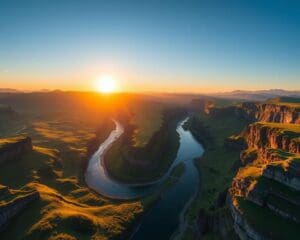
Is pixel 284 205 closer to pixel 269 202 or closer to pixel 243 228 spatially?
pixel 269 202

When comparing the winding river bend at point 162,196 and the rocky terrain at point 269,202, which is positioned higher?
the rocky terrain at point 269,202

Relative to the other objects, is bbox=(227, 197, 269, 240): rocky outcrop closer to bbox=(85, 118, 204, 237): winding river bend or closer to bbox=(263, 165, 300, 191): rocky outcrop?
bbox=(263, 165, 300, 191): rocky outcrop

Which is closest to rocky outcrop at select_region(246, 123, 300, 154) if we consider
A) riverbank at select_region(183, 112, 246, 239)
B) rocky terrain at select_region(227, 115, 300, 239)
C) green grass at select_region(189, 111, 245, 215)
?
riverbank at select_region(183, 112, 246, 239)

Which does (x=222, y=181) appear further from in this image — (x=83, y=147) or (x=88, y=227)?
(x=83, y=147)

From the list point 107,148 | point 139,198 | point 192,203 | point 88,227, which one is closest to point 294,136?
point 192,203

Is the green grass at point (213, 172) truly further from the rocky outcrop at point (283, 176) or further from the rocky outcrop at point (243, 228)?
the rocky outcrop at point (283, 176)

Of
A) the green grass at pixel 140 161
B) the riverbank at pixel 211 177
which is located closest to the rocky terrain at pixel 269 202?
the riverbank at pixel 211 177
